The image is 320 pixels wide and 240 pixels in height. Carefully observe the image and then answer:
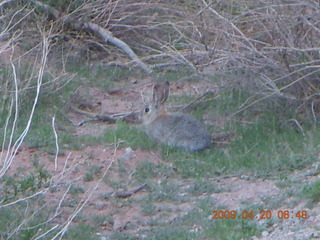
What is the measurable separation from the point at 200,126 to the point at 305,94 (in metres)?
1.28

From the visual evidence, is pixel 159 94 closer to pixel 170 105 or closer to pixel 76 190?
pixel 170 105

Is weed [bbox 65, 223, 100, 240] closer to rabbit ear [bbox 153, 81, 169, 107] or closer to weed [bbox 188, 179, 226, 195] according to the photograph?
weed [bbox 188, 179, 226, 195]

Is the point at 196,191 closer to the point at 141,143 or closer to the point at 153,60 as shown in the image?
the point at 141,143

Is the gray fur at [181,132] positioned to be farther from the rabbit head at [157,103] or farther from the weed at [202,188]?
the weed at [202,188]

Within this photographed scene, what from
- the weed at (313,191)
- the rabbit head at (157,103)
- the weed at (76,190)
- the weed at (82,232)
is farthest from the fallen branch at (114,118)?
the weed at (313,191)

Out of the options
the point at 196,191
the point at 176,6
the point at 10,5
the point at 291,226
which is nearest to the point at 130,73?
the point at 176,6

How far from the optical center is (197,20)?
366 inches

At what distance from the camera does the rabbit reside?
7.73 m

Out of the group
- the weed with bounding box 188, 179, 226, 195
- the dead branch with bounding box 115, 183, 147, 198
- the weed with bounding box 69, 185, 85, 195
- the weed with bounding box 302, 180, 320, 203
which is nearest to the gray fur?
the weed with bounding box 188, 179, 226, 195
